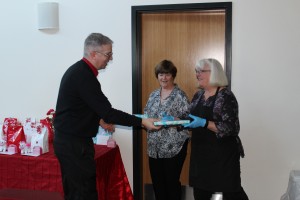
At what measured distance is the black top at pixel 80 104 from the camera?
2111 millimetres

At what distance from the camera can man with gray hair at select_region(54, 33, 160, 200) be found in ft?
6.97

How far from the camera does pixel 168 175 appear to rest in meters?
2.88

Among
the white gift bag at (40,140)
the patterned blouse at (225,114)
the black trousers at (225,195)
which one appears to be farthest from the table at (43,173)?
the patterned blouse at (225,114)

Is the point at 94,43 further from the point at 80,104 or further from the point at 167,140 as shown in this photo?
the point at 167,140

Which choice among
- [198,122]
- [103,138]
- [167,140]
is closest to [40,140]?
[103,138]

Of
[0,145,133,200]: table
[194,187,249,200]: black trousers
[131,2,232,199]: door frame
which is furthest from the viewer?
[131,2,232,199]: door frame

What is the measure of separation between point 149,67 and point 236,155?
56.1 inches

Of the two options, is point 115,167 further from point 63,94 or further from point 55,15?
point 55,15

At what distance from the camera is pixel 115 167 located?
307 cm

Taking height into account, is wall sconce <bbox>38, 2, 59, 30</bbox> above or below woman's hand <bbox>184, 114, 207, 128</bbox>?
above

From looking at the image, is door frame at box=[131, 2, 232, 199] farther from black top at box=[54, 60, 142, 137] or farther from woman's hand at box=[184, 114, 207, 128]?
black top at box=[54, 60, 142, 137]

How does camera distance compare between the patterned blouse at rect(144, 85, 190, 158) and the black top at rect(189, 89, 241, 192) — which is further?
the patterned blouse at rect(144, 85, 190, 158)

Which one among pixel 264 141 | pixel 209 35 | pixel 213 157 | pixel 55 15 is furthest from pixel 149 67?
pixel 213 157

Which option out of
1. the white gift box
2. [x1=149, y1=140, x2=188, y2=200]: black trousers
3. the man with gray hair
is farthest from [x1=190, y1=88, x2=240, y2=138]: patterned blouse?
the white gift box
